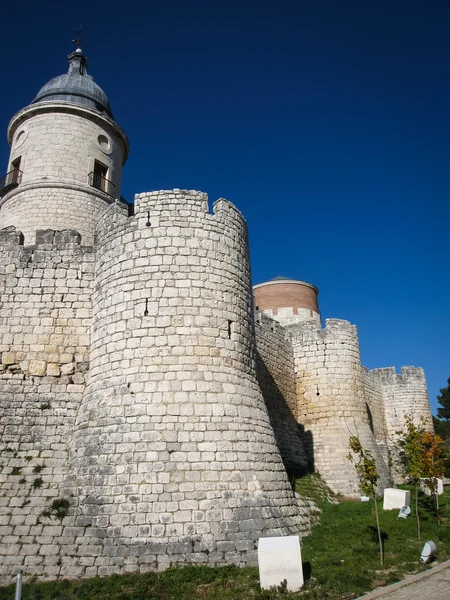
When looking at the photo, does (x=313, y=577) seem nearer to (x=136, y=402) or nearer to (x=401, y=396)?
(x=136, y=402)

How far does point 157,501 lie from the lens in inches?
330

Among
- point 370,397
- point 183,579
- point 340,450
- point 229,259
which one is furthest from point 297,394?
point 183,579

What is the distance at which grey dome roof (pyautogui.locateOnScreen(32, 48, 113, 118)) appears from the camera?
62.1 ft

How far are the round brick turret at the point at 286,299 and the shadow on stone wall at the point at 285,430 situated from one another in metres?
9.90

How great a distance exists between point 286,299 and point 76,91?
15.1m

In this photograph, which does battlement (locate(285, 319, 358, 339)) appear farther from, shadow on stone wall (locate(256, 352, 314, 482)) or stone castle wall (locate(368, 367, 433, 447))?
stone castle wall (locate(368, 367, 433, 447))

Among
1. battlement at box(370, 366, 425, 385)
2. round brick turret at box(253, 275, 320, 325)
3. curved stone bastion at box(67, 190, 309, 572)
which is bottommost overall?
curved stone bastion at box(67, 190, 309, 572)

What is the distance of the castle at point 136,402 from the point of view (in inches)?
327

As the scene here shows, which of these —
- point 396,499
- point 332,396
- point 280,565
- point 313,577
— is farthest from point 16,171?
point 396,499

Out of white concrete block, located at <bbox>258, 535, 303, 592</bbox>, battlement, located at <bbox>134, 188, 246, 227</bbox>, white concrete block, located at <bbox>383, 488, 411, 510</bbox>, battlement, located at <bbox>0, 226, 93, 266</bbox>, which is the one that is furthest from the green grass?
battlement, located at <bbox>0, 226, 93, 266</bbox>

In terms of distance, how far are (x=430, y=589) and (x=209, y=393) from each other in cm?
478

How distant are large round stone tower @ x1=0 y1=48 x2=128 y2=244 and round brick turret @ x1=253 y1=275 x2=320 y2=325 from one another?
A: 11558mm

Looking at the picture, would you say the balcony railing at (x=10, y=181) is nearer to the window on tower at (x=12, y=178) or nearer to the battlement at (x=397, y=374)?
the window on tower at (x=12, y=178)

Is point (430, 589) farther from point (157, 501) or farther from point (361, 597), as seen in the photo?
point (157, 501)
